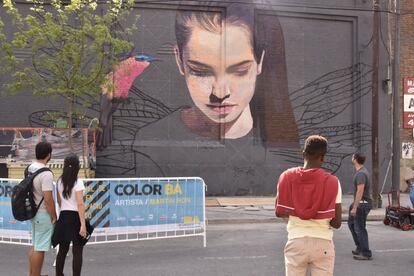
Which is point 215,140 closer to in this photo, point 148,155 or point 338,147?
point 148,155

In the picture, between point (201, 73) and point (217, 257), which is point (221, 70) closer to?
point (201, 73)

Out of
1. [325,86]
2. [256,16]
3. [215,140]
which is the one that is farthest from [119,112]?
[325,86]

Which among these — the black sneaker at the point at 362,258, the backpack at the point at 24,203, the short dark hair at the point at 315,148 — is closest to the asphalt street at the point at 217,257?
the black sneaker at the point at 362,258

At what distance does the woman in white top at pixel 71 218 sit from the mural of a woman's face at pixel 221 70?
10.3m

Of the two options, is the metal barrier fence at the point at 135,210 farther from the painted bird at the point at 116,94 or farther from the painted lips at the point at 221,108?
the painted lips at the point at 221,108

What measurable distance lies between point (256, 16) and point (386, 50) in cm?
493

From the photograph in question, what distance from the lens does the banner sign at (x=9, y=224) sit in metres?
7.80

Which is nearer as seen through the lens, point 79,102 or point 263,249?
point 263,249

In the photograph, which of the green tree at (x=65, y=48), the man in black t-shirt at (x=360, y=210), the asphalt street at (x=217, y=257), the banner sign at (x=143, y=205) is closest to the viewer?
the asphalt street at (x=217, y=257)

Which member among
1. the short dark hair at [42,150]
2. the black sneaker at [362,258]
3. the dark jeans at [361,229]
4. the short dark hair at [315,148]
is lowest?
the black sneaker at [362,258]

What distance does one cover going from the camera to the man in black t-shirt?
7461 millimetres

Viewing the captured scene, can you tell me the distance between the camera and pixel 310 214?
3.58 m

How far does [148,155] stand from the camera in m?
15.4

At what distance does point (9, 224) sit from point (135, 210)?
1.99 metres
